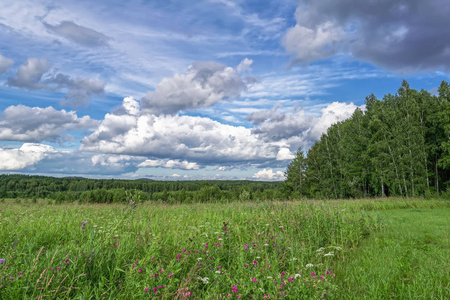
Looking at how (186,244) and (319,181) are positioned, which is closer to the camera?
(186,244)

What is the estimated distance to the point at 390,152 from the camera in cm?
3566

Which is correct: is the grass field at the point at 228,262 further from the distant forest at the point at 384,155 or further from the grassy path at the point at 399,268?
the distant forest at the point at 384,155

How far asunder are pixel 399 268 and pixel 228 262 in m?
3.59

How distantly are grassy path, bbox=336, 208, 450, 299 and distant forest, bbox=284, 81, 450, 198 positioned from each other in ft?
81.5

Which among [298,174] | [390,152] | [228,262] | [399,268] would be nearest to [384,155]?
[390,152]

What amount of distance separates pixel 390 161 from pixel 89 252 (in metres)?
41.4

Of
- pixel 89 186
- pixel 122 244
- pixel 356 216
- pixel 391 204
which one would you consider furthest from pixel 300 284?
pixel 89 186

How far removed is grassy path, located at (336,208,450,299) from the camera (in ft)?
14.6

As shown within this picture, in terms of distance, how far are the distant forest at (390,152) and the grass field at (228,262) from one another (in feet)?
82.3

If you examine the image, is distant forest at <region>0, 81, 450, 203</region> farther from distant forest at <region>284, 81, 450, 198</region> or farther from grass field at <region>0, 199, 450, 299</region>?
grass field at <region>0, 199, 450, 299</region>

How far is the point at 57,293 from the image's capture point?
11.1 feet

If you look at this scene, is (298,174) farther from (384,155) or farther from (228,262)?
(228,262)

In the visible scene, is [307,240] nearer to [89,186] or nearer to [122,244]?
[122,244]

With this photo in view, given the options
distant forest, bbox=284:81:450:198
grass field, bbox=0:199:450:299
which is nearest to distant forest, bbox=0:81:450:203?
distant forest, bbox=284:81:450:198
